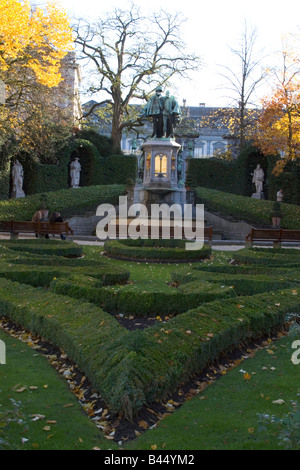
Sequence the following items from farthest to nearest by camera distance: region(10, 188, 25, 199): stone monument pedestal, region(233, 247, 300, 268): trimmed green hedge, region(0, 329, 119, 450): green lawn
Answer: region(10, 188, 25, 199): stone monument pedestal < region(233, 247, 300, 268): trimmed green hedge < region(0, 329, 119, 450): green lawn

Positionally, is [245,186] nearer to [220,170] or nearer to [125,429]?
[220,170]

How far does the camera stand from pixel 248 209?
2639cm

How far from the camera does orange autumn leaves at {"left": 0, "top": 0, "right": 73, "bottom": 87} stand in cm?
1747

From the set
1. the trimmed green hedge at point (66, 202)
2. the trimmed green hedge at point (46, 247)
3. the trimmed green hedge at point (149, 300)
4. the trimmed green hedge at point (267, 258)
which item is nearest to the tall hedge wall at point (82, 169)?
the trimmed green hedge at point (66, 202)

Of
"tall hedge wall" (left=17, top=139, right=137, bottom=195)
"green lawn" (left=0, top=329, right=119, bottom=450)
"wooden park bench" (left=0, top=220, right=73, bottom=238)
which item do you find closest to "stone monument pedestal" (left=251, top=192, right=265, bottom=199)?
"tall hedge wall" (left=17, top=139, right=137, bottom=195)

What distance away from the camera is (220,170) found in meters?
36.9

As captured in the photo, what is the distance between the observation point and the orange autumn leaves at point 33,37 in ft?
57.3

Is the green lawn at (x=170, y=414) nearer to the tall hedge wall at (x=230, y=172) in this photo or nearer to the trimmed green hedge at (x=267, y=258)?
the trimmed green hedge at (x=267, y=258)

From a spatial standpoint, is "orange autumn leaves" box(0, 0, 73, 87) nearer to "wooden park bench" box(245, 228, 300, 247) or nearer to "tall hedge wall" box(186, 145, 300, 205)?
"wooden park bench" box(245, 228, 300, 247)

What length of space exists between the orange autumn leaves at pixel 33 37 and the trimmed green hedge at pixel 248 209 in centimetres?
1108

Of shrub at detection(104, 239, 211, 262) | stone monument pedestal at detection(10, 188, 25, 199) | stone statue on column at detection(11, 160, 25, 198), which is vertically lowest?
shrub at detection(104, 239, 211, 262)

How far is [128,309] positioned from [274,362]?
2.64 m

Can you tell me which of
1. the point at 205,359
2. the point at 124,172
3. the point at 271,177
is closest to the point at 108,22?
the point at 124,172

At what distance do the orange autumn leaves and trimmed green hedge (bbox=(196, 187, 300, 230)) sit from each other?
11076 mm
